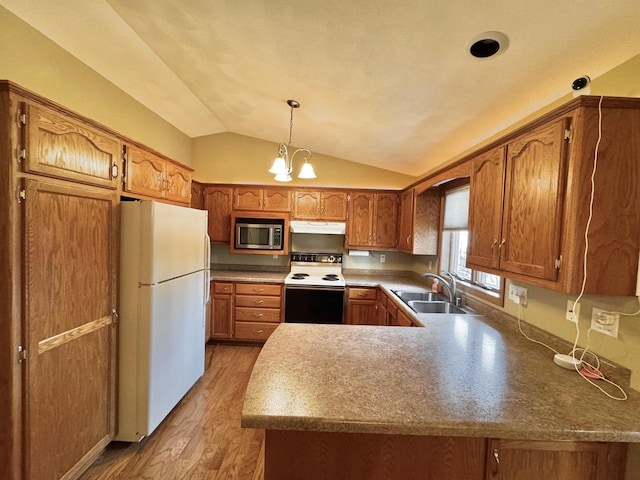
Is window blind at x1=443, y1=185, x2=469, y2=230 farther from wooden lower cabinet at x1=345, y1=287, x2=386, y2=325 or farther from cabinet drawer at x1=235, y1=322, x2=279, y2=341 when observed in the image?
cabinet drawer at x1=235, y1=322, x2=279, y2=341

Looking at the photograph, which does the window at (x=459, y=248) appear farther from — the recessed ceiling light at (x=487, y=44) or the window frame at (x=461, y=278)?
the recessed ceiling light at (x=487, y=44)

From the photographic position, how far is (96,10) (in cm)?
179

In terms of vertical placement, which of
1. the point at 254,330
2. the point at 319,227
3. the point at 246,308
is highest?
the point at 319,227

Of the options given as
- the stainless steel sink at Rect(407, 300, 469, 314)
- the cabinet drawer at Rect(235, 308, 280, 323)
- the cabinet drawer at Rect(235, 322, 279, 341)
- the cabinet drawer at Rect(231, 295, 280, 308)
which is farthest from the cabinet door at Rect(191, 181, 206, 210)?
the stainless steel sink at Rect(407, 300, 469, 314)

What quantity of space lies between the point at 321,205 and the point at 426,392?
2977 mm

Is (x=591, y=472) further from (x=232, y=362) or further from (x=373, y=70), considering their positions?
Answer: (x=232, y=362)

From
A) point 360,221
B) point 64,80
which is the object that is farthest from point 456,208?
point 64,80

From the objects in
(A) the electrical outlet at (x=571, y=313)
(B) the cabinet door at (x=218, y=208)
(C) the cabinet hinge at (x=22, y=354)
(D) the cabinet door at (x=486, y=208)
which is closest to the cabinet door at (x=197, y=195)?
(B) the cabinet door at (x=218, y=208)

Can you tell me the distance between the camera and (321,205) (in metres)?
3.82

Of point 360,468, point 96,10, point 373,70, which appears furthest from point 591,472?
point 96,10

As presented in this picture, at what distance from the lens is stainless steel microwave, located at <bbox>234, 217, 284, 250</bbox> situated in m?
3.73

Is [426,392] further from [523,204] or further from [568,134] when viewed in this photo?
[568,134]

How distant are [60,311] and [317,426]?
4.88 feet

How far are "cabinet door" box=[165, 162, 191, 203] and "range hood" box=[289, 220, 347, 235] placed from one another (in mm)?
1421
